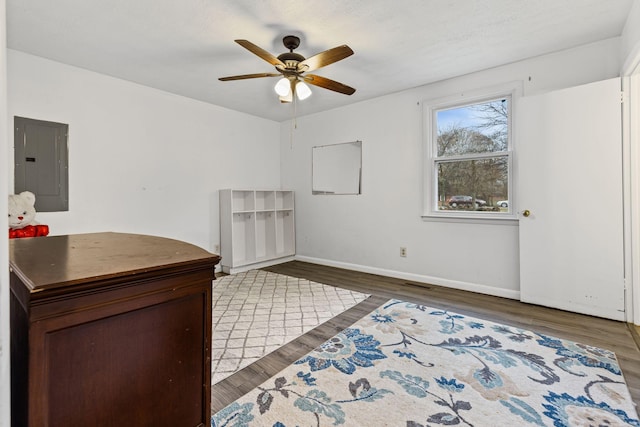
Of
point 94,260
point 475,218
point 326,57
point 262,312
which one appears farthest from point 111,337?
point 475,218

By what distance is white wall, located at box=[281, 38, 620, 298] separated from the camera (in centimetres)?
300

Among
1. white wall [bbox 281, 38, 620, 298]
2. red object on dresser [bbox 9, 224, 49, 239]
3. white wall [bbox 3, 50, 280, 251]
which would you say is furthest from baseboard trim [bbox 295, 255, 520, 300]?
red object on dresser [bbox 9, 224, 49, 239]

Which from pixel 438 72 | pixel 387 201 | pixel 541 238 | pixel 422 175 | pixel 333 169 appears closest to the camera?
pixel 541 238

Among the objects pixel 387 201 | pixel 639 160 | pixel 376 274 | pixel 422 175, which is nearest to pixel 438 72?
pixel 422 175

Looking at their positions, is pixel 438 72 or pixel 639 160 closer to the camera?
pixel 639 160

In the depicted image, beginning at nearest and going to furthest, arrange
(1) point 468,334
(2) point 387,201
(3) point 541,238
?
(1) point 468,334 < (3) point 541,238 < (2) point 387,201

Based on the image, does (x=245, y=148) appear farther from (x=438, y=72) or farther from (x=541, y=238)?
(x=541, y=238)

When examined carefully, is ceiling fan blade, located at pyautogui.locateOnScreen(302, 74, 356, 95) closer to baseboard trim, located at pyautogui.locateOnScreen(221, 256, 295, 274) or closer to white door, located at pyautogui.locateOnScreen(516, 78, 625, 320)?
white door, located at pyautogui.locateOnScreen(516, 78, 625, 320)

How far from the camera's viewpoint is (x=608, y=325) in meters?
2.48

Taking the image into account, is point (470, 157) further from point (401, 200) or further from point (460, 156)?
point (401, 200)

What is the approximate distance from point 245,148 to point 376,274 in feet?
9.02

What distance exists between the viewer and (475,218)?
338cm

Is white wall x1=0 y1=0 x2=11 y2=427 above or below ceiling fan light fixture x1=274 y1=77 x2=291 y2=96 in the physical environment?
below

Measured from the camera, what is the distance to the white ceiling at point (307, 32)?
2.18 m
